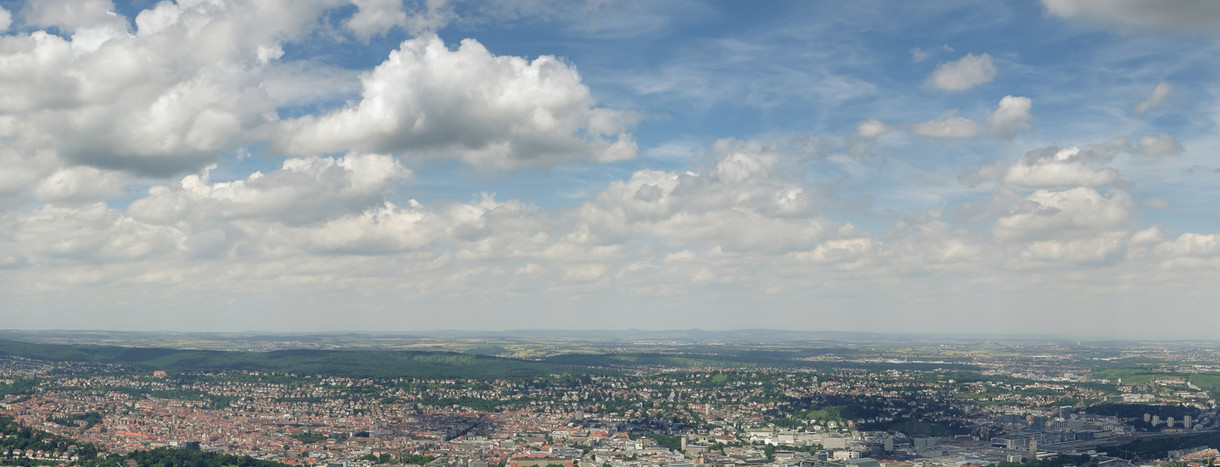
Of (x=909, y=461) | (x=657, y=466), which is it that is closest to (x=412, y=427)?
(x=657, y=466)

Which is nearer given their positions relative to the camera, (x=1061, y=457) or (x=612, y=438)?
(x=1061, y=457)

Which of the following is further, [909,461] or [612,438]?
[612,438]

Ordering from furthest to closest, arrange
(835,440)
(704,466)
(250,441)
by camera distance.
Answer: (835,440)
(250,441)
(704,466)

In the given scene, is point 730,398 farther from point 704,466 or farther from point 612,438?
point 704,466

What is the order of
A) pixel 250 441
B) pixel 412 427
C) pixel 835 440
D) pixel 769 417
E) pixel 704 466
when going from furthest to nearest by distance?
pixel 769 417 → pixel 412 427 → pixel 835 440 → pixel 250 441 → pixel 704 466

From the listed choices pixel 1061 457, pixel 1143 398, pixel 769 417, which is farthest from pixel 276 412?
pixel 1143 398

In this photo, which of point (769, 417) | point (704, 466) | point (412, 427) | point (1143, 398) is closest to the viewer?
point (704, 466)

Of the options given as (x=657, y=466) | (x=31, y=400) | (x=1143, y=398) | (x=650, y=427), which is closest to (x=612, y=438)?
(x=650, y=427)

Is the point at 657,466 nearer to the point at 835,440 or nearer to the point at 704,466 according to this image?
the point at 704,466

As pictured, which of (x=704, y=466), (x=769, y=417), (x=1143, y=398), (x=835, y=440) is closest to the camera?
(x=704, y=466)
